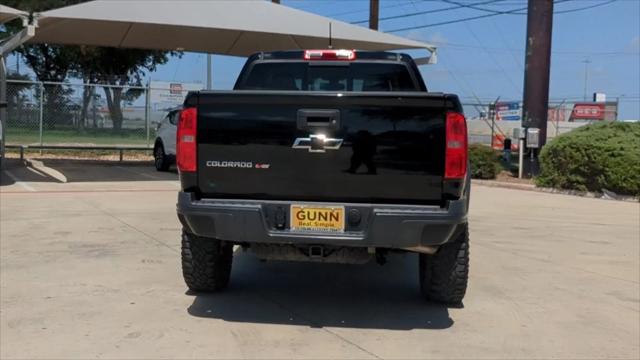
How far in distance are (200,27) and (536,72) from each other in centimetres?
927

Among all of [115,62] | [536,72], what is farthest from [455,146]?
[115,62]

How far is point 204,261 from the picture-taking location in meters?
5.63

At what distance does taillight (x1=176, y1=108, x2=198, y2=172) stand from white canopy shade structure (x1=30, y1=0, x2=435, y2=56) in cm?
1111

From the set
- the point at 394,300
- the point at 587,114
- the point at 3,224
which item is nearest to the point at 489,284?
→ the point at 394,300

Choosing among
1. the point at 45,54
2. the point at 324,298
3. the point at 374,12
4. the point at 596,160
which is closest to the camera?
the point at 324,298

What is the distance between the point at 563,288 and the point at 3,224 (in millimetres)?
7045

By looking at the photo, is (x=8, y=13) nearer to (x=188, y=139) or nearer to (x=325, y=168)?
(x=188, y=139)

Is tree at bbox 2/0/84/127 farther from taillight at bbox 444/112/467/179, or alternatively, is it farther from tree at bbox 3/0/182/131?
taillight at bbox 444/112/467/179

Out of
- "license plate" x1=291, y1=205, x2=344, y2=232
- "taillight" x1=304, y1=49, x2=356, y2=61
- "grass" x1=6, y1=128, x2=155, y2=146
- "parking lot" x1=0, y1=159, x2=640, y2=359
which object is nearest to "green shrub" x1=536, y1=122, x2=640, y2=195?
"parking lot" x1=0, y1=159, x2=640, y2=359

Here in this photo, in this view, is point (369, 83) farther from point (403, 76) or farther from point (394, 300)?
point (394, 300)

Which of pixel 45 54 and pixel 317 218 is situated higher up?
pixel 45 54

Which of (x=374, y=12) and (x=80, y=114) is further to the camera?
(x=374, y=12)

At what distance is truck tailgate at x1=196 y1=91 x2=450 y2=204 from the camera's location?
4.70 metres

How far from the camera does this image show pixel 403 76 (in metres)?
6.51
